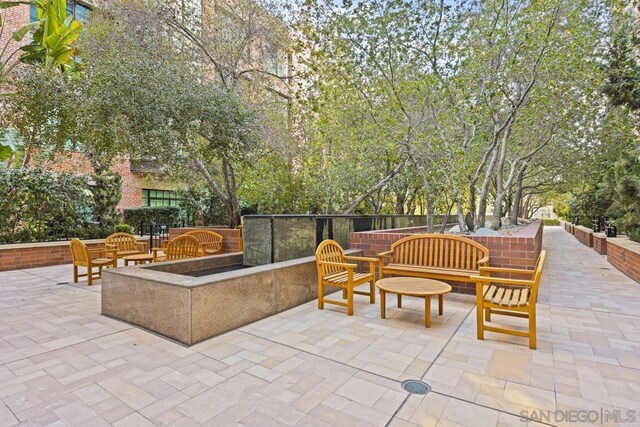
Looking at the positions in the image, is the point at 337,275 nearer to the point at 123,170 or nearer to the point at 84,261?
the point at 84,261

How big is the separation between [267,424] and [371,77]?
687 cm

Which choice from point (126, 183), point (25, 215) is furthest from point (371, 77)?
point (126, 183)

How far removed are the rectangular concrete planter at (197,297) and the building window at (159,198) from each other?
14.5 metres

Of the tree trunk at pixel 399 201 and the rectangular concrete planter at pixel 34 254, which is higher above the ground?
the tree trunk at pixel 399 201

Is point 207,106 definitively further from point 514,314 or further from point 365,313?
point 514,314

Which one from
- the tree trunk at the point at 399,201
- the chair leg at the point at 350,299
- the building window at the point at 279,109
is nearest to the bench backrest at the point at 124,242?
the building window at the point at 279,109

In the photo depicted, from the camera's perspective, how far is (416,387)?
2.65 meters

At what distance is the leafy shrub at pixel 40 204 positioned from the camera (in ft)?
27.9

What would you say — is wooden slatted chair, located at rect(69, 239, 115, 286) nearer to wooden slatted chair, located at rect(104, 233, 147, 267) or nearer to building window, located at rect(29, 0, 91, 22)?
wooden slatted chair, located at rect(104, 233, 147, 267)

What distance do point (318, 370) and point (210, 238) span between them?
6101 millimetres

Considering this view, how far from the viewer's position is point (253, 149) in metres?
7.82

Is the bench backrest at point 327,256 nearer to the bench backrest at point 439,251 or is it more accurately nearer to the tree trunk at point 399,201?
the bench backrest at point 439,251

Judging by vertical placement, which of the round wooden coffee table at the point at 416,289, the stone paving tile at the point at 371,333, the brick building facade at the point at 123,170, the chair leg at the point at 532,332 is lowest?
the stone paving tile at the point at 371,333

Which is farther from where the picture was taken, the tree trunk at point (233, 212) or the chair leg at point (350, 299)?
the tree trunk at point (233, 212)
